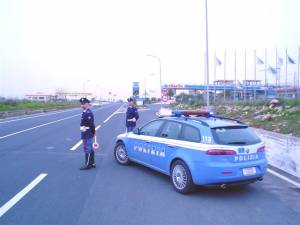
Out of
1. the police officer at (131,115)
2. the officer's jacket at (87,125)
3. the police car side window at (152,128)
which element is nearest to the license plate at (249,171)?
the police car side window at (152,128)

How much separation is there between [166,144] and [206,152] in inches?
50.3

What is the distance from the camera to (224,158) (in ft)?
22.4

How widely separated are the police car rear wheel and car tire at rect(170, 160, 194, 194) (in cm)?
264

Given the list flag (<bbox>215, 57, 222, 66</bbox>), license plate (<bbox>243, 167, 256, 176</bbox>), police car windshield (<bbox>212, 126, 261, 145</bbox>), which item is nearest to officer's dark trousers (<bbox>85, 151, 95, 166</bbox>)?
police car windshield (<bbox>212, 126, 261, 145</bbox>)

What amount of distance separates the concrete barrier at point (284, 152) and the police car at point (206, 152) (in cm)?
192

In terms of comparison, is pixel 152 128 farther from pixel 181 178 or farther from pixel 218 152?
pixel 218 152

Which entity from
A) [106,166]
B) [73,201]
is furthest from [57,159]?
[73,201]

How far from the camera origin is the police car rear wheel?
1002 cm

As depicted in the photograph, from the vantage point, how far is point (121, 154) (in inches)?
401

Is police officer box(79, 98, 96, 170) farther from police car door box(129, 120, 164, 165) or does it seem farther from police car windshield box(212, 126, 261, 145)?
police car windshield box(212, 126, 261, 145)

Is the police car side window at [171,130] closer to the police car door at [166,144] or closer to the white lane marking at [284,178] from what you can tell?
the police car door at [166,144]

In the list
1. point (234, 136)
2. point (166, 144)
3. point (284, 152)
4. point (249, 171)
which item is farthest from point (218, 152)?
point (284, 152)

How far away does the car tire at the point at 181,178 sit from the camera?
7.04 metres

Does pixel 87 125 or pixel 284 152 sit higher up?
pixel 87 125
